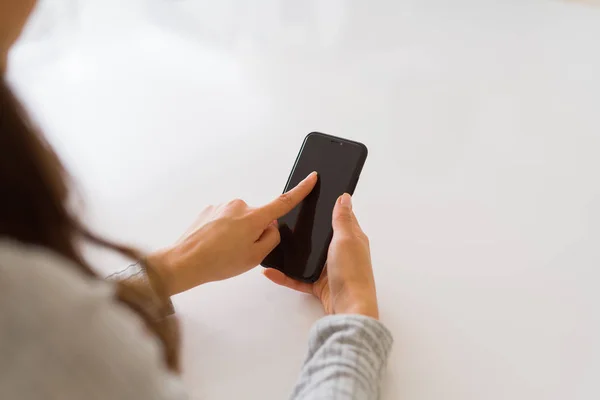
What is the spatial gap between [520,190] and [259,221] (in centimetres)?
31

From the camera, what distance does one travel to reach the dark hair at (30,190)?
1.07ft

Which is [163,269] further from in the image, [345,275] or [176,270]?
[345,275]

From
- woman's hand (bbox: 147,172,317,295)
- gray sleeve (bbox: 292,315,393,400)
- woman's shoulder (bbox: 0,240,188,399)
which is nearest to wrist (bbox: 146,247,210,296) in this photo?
woman's hand (bbox: 147,172,317,295)

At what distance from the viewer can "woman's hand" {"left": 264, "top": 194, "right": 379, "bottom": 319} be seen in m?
0.55

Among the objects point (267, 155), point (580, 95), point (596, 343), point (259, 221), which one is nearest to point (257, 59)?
point (267, 155)

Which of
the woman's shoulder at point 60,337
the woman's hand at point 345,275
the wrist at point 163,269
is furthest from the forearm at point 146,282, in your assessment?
the woman's shoulder at point 60,337

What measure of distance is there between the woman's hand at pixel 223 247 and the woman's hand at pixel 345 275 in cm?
3

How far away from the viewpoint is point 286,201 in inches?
24.1

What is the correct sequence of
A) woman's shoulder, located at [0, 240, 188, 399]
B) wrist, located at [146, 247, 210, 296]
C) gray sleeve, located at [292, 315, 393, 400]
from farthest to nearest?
1. wrist, located at [146, 247, 210, 296]
2. gray sleeve, located at [292, 315, 393, 400]
3. woman's shoulder, located at [0, 240, 188, 399]

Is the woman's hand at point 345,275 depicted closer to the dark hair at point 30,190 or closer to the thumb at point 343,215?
the thumb at point 343,215

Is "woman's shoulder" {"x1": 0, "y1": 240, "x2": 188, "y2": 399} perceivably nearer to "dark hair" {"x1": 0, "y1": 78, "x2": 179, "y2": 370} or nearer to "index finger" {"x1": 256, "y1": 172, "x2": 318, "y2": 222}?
"dark hair" {"x1": 0, "y1": 78, "x2": 179, "y2": 370}

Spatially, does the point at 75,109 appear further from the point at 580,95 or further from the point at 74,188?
the point at 580,95

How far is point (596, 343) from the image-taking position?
0.55m

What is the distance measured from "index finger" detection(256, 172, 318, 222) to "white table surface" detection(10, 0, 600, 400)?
72 millimetres
